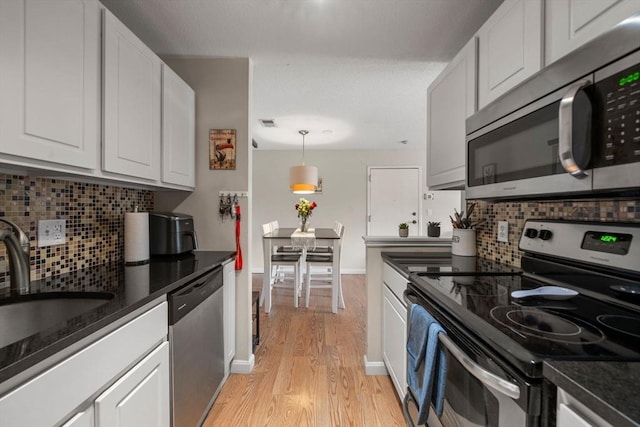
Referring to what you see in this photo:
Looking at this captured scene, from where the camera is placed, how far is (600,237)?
974 millimetres

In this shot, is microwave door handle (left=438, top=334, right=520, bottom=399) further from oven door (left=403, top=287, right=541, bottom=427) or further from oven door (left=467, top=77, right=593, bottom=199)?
oven door (left=467, top=77, right=593, bottom=199)

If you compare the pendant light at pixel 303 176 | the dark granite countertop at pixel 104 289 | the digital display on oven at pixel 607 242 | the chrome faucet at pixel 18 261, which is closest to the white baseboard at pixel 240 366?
the dark granite countertop at pixel 104 289

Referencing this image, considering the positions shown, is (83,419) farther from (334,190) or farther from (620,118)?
(334,190)

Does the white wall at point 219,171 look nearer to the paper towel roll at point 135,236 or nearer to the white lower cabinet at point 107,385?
the paper towel roll at point 135,236

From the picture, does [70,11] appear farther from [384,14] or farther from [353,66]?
[353,66]

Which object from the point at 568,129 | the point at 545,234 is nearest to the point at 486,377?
the point at 568,129

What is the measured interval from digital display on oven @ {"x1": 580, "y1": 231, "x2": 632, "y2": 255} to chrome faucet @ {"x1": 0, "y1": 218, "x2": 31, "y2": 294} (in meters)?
2.02

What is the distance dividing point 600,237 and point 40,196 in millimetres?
2218

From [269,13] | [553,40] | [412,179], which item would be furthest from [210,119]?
[412,179]

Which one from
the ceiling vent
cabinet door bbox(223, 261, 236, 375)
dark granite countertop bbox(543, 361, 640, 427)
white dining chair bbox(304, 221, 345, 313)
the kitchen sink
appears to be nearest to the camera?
dark granite countertop bbox(543, 361, 640, 427)

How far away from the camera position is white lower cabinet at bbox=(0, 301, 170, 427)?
0.62 metres

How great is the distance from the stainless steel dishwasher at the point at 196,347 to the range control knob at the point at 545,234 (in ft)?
5.23

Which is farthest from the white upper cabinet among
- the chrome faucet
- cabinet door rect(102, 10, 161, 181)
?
the chrome faucet

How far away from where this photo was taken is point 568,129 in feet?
2.47
